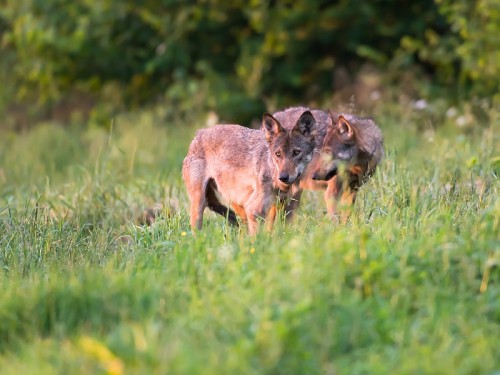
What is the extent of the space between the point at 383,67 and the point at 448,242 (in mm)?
12599

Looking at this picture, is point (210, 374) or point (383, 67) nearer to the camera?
point (210, 374)

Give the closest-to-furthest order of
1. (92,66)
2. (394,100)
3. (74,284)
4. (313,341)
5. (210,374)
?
(210,374) → (313,341) → (74,284) → (394,100) → (92,66)

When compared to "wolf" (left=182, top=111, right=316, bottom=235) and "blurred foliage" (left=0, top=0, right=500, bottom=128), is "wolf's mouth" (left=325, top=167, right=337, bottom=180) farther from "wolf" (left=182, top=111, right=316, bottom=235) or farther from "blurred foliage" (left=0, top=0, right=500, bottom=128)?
"blurred foliage" (left=0, top=0, right=500, bottom=128)

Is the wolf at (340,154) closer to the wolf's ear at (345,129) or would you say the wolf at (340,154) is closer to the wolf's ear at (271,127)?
the wolf's ear at (345,129)

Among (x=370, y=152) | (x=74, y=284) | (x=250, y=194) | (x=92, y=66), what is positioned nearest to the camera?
(x=74, y=284)

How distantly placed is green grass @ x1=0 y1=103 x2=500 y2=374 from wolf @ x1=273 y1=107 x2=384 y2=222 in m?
0.45

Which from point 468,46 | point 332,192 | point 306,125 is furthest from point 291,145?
point 468,46

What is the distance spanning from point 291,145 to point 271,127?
10.9 inches

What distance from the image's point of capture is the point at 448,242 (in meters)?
6.51

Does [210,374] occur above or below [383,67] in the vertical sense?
below

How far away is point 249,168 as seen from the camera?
29.6 feet

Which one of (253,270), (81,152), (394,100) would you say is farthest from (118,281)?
(394,100)

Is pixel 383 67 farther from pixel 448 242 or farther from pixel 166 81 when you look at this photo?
pixel 448 242

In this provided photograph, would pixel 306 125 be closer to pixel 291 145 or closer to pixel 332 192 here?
pixel 291 145
